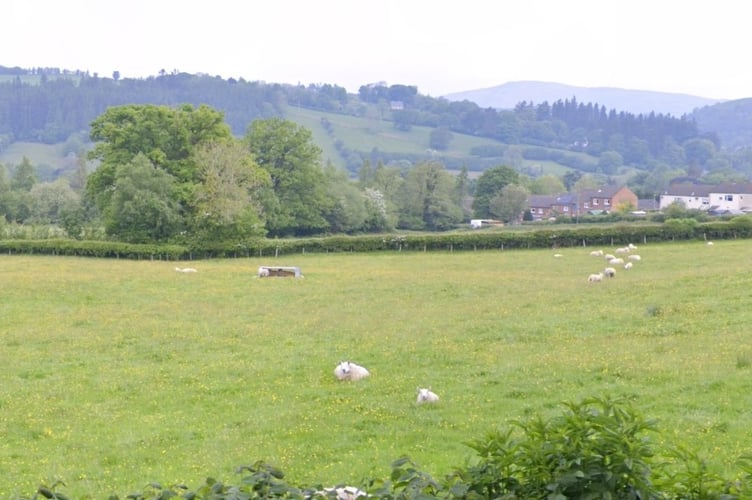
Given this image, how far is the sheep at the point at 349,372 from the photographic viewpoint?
20250 mm

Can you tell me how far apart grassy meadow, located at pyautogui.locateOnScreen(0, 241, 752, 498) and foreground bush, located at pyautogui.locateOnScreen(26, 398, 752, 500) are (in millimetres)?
1032

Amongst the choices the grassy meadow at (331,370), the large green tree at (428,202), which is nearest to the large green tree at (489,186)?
the large green tree at (428,202)

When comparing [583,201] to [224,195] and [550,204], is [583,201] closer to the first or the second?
[550,204]

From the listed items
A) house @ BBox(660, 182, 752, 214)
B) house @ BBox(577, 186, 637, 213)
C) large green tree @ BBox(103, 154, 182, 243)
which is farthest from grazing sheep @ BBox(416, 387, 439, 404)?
house @ BBox(577, 186, 637, 213)

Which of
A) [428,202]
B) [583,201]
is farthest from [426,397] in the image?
[583,201]

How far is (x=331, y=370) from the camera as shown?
→ 21.5 m

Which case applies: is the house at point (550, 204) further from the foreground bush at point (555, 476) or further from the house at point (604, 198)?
the foreground bush at point (555, 476)

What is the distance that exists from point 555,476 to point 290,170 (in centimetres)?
9624

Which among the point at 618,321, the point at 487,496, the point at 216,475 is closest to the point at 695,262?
the point at 618,321

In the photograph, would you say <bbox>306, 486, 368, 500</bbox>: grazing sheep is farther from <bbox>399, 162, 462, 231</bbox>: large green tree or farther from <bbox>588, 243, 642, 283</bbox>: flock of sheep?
<bbox>399, 162, 462, 231</bbox>: large green tree

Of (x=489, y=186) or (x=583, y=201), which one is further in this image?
(x=583, y=201)

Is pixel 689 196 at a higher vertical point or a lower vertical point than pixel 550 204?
higher

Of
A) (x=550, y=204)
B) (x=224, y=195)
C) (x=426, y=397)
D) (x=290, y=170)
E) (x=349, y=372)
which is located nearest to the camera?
(x=426, y=397)

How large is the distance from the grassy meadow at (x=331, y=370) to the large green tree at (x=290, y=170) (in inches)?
2262
